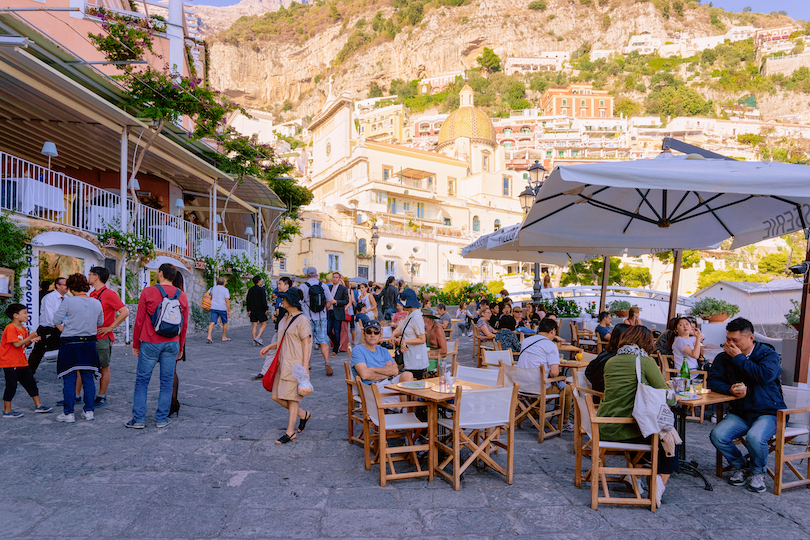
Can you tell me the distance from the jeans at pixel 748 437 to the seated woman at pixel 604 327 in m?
4.36

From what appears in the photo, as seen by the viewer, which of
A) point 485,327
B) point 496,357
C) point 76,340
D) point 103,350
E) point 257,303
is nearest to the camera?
point 76,340

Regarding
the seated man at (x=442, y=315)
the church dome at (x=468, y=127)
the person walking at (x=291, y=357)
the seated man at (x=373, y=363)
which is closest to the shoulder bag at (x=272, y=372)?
the person walking at (x=291, y=357)

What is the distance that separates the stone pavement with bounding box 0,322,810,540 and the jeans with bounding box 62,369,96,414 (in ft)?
0.61

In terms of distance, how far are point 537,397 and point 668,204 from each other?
3077 mm

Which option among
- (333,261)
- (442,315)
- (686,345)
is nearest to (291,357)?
(686,345)

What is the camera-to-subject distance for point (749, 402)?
4285 mm

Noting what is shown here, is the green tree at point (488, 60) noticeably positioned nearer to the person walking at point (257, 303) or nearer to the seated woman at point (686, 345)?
the person walking at point (257, 303)

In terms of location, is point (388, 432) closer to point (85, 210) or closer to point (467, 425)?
point (467, 425)

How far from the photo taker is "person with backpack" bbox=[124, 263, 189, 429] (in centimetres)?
532

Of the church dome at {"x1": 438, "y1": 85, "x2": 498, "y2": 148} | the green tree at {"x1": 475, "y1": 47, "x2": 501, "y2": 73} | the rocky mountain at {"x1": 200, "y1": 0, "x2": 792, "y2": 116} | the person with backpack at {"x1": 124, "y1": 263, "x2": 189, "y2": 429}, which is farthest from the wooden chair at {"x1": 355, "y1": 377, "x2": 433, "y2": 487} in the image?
the green tree at {"x1": 475, "y1": 47, "x2": 501, "y2": 73}

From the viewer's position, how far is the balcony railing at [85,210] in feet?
29.8

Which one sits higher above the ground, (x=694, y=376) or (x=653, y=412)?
(x=653, y=412)

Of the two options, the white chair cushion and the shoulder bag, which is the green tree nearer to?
the shoulder bag

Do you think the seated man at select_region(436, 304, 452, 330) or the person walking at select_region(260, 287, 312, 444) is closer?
the person walking at select_region(260, 287, 312, 444)
